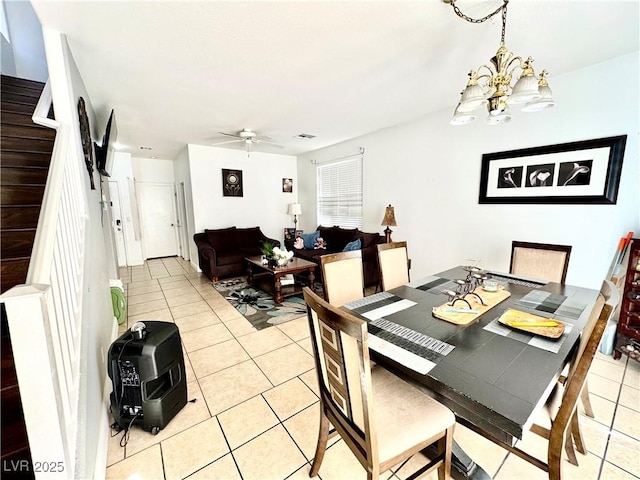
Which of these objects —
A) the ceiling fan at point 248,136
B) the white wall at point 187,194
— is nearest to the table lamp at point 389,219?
the ceiling fan at point 248,136

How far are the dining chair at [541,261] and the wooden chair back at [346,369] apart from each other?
80.0 inches

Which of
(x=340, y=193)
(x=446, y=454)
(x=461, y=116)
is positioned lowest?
(x=446, y=454)

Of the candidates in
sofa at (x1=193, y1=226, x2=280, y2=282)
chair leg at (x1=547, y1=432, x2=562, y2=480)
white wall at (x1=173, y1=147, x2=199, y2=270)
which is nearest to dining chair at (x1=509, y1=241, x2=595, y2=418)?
chair leg at (x1=547, y1=432, x2=562, y2=480)

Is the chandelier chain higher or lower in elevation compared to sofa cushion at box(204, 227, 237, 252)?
higher

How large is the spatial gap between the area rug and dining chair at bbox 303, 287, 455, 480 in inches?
75.3

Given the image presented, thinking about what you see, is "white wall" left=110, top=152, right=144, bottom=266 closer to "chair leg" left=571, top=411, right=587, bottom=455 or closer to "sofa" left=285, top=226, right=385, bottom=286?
"sofa" left=285, top=226, right=385, bottom=286

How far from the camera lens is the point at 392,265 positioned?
2279 millimetres

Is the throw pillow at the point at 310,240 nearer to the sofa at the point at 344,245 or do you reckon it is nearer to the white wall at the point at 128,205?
the sofa at the point at 344,245

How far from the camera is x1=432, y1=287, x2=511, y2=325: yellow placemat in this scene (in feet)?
4.58

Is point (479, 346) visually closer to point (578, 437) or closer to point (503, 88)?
point (578, 437)

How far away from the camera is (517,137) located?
2.88 metres

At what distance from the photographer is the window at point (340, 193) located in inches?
197

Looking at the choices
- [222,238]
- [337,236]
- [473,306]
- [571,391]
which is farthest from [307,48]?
[222,238]

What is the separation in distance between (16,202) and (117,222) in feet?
14.7
